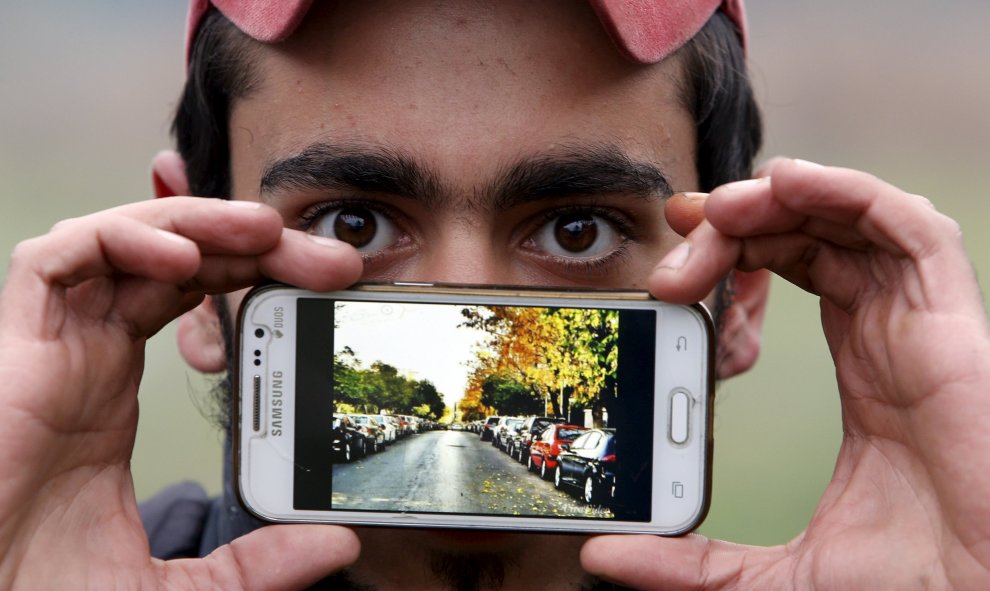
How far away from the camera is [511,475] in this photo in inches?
76.4

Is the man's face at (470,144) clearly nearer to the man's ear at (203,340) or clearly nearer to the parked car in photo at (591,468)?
the parked car in photo at (591,468)

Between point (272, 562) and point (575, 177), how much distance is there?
3.01 feet

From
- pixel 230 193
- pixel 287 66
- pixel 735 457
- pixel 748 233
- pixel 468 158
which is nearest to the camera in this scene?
pixel 748 233

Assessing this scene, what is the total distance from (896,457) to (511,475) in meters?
0.66

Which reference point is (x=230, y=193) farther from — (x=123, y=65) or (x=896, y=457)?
(x=123, y=65)

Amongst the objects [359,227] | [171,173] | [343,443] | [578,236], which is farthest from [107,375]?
[171,173]

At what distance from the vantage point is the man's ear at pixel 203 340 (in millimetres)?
2691

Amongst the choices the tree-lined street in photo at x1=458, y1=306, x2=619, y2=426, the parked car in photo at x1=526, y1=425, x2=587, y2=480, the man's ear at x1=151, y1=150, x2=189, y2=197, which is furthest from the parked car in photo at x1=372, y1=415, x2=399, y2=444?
the man's ear at x1=151, y1=150, x2=189, y2=197

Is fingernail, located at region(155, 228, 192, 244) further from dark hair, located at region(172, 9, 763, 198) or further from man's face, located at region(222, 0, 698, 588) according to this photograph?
dark hair, located at region(172, 9, 763, 198)

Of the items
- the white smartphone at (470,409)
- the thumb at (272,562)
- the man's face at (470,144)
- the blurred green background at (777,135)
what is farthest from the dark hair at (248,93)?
the blurred green background at (777,135)

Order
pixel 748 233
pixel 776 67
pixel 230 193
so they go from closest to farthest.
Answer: pixel 748 233 < pixel 230 193 < pixel 776 67

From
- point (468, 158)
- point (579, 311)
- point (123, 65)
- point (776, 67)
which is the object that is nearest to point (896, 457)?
point (579, 311)

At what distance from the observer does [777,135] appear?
1017cm

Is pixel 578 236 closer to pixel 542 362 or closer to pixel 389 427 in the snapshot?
pixel 542 362
